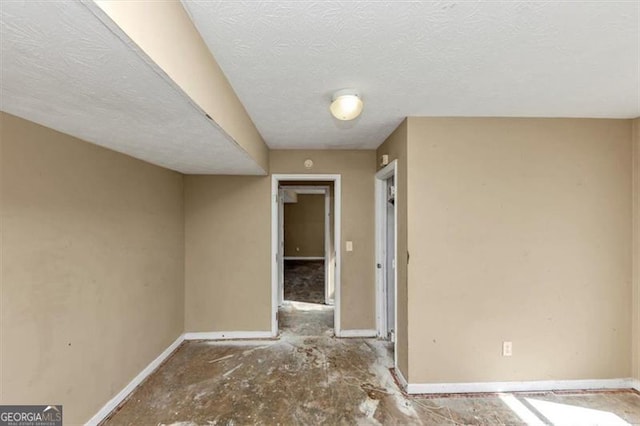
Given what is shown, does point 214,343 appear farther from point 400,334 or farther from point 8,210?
point 8,210

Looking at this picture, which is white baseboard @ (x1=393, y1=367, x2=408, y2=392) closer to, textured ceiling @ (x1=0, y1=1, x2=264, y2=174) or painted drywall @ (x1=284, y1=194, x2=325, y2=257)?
textured ceiling @ (x1=0, y1=1, x2=264, y2=174)

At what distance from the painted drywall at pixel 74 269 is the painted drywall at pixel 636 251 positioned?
4203mm

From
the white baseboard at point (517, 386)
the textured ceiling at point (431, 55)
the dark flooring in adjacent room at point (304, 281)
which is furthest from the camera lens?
the dark flooring in adjacent room at point (304, 281)

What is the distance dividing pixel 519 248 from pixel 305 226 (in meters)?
7.47

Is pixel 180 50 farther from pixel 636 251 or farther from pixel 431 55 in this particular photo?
pixel 636 251

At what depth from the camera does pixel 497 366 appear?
224 centimetres

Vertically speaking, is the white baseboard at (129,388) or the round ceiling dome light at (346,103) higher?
the round ceiling dome light at (346,103)

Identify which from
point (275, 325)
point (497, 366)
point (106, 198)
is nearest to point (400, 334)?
point (497, 366)

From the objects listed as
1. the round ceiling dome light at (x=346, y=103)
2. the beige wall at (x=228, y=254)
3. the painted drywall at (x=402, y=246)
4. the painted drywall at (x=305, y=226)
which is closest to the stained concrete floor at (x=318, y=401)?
the painted drywall at (x=402, y=246)

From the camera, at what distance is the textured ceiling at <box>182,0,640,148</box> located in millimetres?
1117

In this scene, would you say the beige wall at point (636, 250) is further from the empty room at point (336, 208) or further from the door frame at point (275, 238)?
the door frame at point (275, 238)

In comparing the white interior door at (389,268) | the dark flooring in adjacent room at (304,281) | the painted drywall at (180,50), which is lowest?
the dark flooring in adjacent room at (304,281)

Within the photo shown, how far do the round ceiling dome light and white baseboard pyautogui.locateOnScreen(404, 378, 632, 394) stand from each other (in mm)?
2188

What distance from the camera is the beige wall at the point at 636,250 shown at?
7.37 ft
